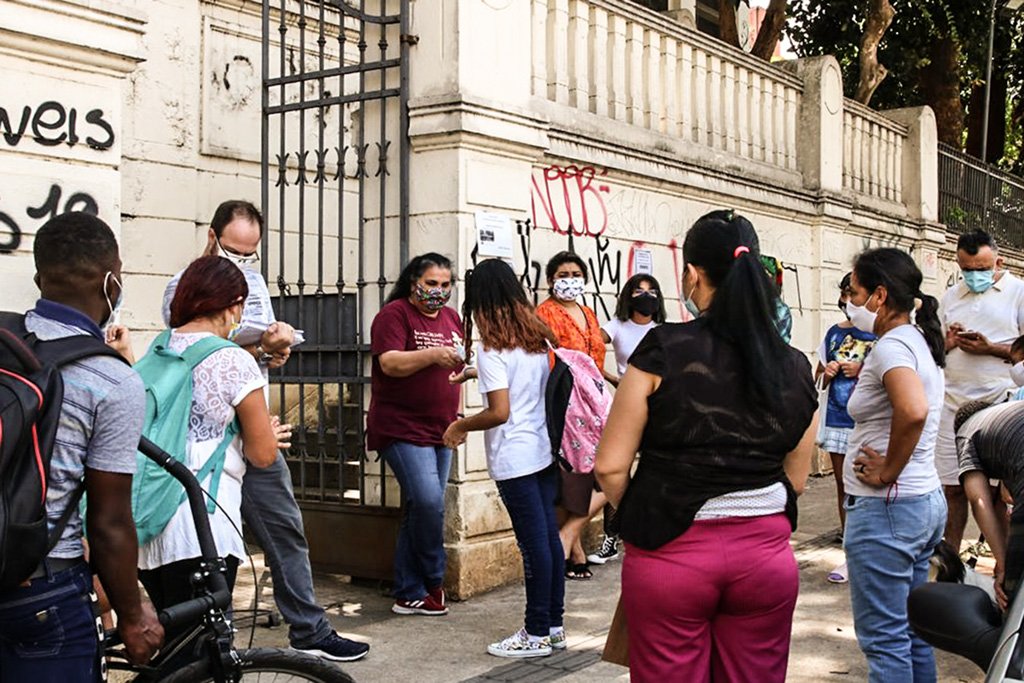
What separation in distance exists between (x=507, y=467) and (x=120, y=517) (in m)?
2.72

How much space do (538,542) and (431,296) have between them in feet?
4.77

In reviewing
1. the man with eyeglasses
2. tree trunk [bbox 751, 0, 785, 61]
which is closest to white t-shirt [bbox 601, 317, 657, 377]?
the man with eyeglasses

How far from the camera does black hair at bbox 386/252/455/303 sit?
6.19m

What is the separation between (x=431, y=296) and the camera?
616 cm

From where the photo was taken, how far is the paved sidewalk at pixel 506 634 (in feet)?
17.6

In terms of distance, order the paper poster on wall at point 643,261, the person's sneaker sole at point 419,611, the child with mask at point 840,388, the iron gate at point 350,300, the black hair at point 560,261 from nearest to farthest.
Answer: the person's sneaker sole at point 419,611, the iron gate at point 350,300, the black hair at point 560,261, the child with mask at point 840,388, the paper poster on wall at point 643,261

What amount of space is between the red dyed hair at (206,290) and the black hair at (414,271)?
7.07 feet

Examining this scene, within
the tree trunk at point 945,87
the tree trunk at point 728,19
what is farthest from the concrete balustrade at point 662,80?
the tree trunk at point 945,87

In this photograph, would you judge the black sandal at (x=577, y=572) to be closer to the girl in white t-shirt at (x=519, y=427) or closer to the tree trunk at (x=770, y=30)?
the girl in white t-shirt at (x=519, y=427)

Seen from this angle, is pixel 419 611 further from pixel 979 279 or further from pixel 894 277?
pixel 979 279

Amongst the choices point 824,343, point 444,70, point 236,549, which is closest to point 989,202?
point 824,343

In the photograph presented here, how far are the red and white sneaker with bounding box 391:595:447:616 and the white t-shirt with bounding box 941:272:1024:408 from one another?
3.52 m

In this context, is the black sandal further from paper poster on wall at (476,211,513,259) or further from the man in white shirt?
the man in white shirt

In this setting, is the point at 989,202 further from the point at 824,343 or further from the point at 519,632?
the point at 519,632
